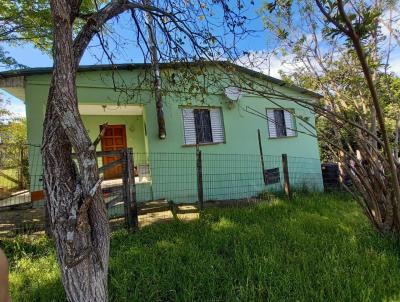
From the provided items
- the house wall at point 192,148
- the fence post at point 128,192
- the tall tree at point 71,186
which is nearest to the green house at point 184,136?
the house wall at point 192,148

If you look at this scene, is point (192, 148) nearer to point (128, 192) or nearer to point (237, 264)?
point (128, 192)

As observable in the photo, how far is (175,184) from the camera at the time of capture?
9125 mm

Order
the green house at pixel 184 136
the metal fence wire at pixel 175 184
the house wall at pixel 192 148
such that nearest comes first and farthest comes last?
the metal fence wire at pixel 175 184, the green house at pixel 184 136, the house wall at pixel 192 148

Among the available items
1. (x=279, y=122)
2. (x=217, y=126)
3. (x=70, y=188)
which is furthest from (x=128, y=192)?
(x=279, y=122)

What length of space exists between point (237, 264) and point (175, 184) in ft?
17.8

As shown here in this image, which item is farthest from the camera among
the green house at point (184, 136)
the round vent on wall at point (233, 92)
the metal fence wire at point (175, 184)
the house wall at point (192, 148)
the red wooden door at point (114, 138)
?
the red wooden door at point (114, 138)

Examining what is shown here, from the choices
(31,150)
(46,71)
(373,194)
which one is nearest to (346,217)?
(373,194)

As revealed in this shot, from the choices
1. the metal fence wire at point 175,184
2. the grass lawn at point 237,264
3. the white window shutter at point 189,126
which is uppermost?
the white window shutter at point 189,126

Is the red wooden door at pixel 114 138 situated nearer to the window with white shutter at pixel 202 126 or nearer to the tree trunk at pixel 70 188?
the window with white shutter at pixel 202 126

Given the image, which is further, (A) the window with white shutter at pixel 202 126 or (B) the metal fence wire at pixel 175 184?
A: (A) the window with white shutter at pixel 202 126

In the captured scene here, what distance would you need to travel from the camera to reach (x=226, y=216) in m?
6.49

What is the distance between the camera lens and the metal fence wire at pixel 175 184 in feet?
22.4

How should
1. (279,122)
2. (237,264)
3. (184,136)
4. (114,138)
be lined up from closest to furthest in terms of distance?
1. (237,264)
2. (184,136)
3. (279,122)
4. (114,138)

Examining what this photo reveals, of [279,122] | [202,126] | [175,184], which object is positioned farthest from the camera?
[279,122]
